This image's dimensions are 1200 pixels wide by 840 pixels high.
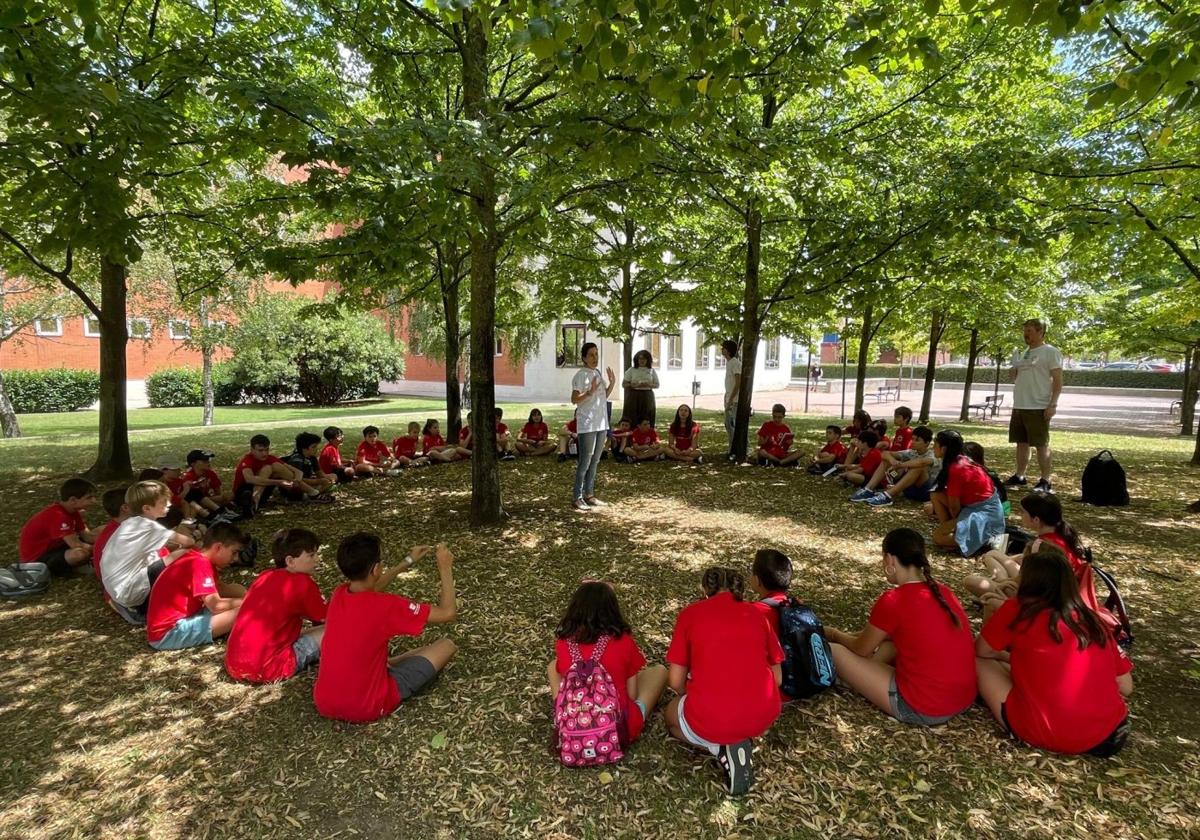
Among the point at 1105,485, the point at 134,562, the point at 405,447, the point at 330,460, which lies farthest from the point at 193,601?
the point at 1105,485

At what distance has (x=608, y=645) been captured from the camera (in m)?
3.17

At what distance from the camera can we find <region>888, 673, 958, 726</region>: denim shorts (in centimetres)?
327

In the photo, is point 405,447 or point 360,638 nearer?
point 360,638

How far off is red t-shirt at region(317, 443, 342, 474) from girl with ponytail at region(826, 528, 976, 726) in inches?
313

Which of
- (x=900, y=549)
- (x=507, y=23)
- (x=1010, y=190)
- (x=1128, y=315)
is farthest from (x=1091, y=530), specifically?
(x=1128, y=315)

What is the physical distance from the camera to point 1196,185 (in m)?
7.53

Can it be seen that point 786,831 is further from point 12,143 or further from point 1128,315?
point 1128,315

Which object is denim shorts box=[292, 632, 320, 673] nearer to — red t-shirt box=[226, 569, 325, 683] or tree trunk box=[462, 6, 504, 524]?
red t-shirt box=[226, 569, 325, 683]

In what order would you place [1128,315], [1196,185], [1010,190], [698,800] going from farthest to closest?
1. [1128,315]
2. [1010,190]
3. [1196,185]
4. [698,800]

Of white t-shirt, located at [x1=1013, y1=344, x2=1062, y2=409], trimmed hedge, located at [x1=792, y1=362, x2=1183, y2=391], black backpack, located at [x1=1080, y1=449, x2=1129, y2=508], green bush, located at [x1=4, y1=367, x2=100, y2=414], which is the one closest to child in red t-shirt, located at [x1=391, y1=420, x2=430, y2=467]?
white t-shirt, located at [x1=1013, y1=344, x2=1062, y2=409]

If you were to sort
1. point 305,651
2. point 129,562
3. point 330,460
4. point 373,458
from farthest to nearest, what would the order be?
point 373,458, point 330,460, point 129,562, point 305,651

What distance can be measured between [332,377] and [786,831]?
27.9 metres

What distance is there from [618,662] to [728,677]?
573 millimetres

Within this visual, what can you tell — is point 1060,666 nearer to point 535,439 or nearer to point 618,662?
point 618,662
